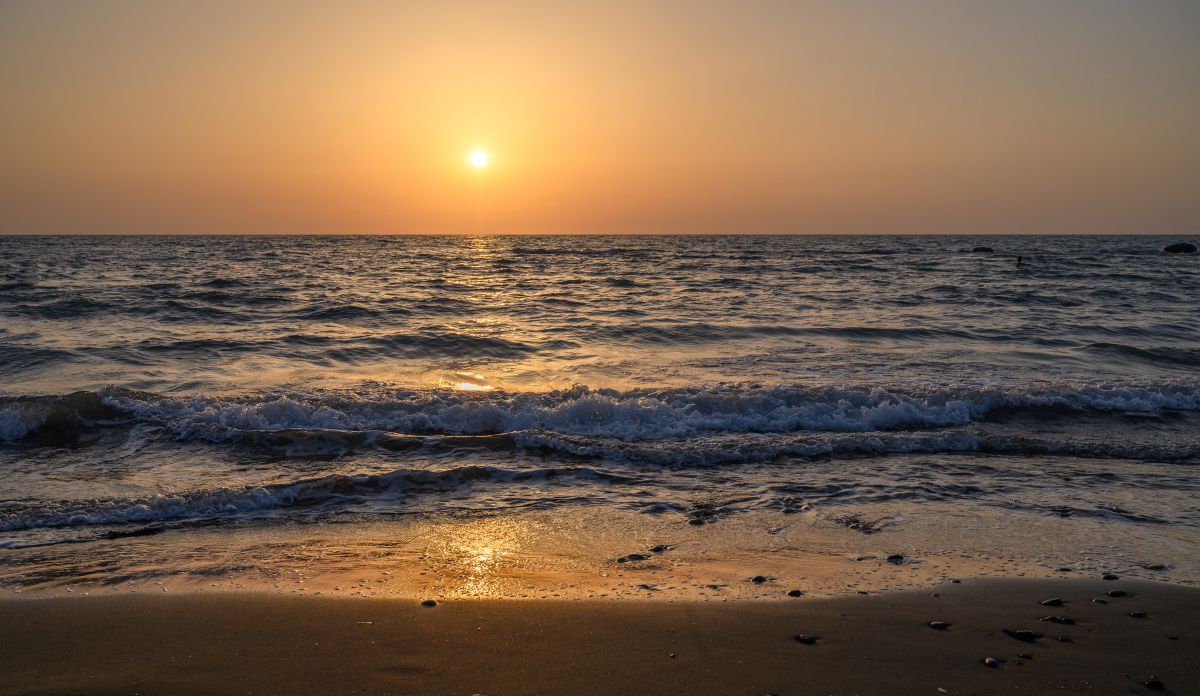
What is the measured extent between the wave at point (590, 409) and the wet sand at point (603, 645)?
14.2ft

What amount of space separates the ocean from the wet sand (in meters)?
0.55

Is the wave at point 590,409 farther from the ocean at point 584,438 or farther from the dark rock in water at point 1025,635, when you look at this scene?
the dark rock in water at point 1025,635

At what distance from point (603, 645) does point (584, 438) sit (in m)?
4.39

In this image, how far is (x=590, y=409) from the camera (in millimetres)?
8867

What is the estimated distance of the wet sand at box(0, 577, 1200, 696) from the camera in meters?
2.97

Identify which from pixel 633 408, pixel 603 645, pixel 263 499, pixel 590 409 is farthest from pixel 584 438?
pixel 603 645

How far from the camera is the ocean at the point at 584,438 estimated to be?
4883 mm

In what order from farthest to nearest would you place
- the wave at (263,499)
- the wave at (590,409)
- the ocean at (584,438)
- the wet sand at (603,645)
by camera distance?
the wave at (590,409) < the wave at (263,499) < the ocean at (584,438) < the wet sand at (603,645)

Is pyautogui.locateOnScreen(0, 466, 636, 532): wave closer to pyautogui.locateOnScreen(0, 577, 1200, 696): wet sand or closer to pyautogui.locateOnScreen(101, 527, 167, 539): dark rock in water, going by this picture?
pyautogui.locateOnScreen(101, 527, 167, 539): dark rock in water

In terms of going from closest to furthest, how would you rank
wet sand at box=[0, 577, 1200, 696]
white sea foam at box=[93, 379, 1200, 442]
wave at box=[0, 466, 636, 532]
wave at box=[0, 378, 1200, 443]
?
wet sand at box=[0, 577, 1200, 696] < wave at box=[0, 466, 636, 532] < wave at box=[0, 378, 1200, 443] < white sea foam at box=[93, 379, 1200, 442]

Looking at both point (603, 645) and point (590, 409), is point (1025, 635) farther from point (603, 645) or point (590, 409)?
point (590, 409)

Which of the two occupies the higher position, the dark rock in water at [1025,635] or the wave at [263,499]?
the dark rock in water at [1025,635]

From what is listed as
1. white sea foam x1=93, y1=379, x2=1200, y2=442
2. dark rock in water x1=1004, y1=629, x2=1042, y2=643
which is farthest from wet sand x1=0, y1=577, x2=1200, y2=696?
white sea foam x1=93, y1=379, x2=1200, y2=442

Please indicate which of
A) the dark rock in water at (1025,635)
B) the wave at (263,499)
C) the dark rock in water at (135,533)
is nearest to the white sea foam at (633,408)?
the wave at (263,499)
